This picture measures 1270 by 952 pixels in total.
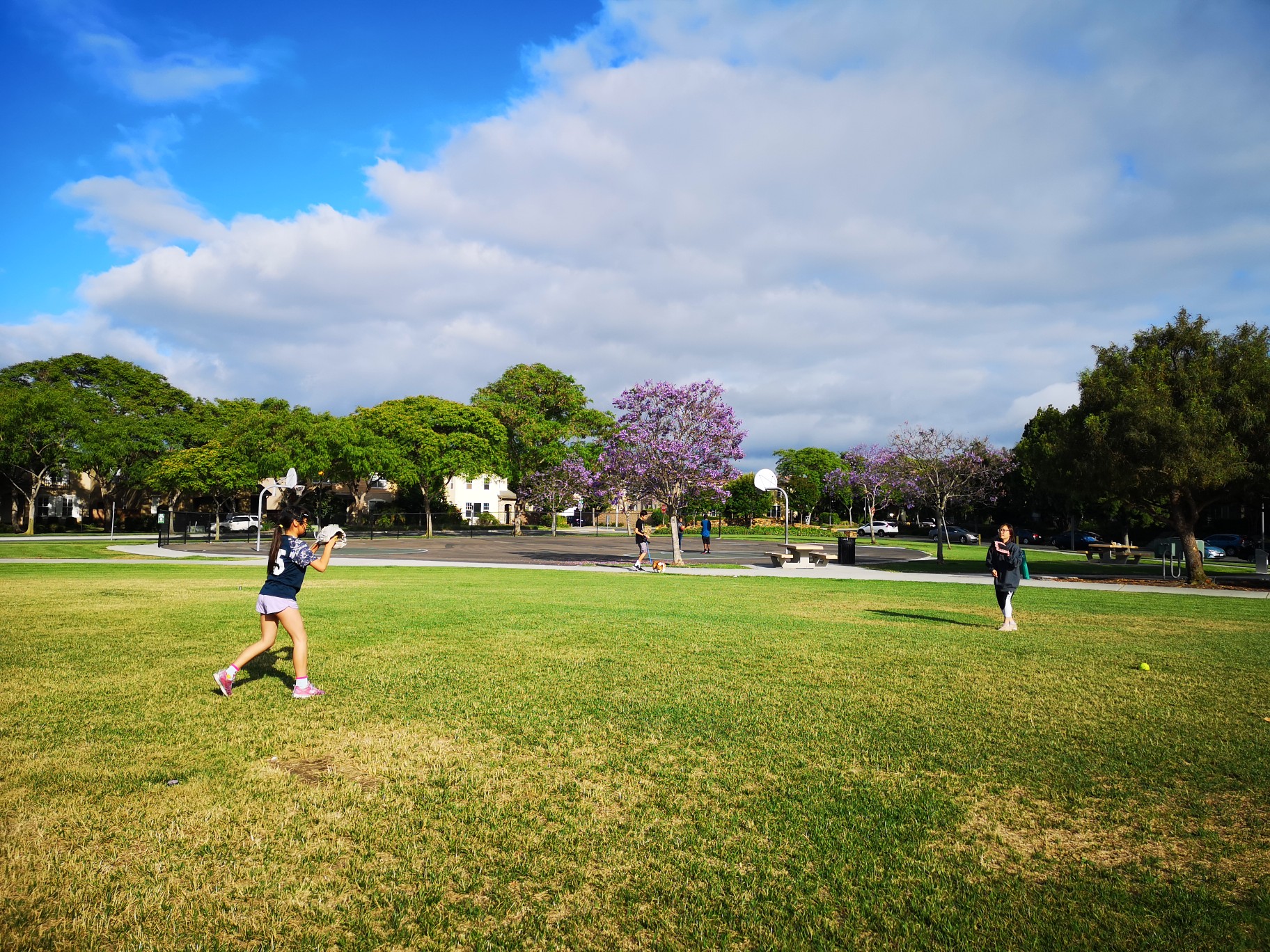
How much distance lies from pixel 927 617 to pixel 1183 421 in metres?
12.7

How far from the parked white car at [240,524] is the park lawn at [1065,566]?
4039 centimetres

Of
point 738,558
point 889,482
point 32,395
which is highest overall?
point 32,395

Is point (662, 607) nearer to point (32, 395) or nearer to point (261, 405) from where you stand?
point (32, 395)

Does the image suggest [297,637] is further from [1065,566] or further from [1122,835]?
[1065,566]

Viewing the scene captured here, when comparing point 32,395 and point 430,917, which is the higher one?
point 32,395

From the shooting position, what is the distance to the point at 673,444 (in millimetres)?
26438

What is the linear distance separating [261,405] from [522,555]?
1621 inches

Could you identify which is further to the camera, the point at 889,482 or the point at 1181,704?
the point at 889,482

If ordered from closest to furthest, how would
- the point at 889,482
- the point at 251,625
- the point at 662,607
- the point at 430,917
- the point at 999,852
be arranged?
1. the point at 430,917
2. the point at 999,852
3. the point at 251,625
4. the point at 662,607
5. the point at 889,482

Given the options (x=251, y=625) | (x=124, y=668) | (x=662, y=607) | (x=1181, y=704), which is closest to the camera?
(x=1181, y=704)

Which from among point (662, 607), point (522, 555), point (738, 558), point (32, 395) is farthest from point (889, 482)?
point (32, 395)

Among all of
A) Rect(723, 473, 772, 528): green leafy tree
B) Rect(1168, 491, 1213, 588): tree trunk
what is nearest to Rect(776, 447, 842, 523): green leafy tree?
Rect(723, 473, 772, 528): green leafy tree

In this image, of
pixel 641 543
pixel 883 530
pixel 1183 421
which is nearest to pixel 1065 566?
pixel 1183 421

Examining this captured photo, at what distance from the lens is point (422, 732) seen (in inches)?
223
